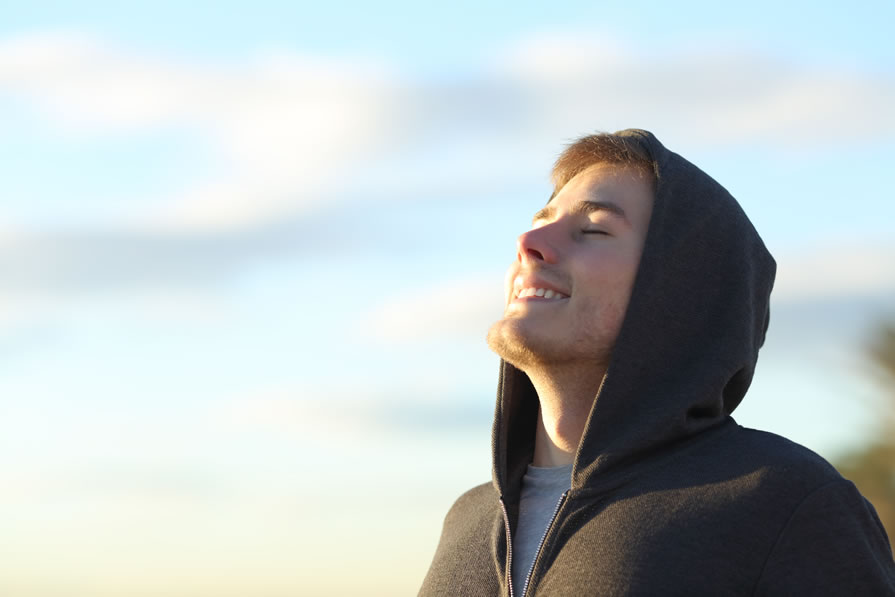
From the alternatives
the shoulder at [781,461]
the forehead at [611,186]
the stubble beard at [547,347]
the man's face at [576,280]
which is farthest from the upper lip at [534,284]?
the shoulder at [781,461]

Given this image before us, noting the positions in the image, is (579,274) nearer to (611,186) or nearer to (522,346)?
(522,346)

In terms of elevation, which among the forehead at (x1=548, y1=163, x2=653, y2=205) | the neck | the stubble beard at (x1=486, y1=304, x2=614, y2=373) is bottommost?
the neck

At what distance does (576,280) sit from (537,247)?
0.18m

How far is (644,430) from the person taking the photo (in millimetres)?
3467

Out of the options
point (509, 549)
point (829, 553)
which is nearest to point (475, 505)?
point (509, 549)

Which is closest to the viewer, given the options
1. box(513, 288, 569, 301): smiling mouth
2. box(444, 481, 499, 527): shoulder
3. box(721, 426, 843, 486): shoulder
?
box(721, 426, 843, 486): shoulder

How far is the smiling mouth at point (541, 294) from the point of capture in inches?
147

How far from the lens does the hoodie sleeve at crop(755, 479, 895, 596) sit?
3037 millimetres

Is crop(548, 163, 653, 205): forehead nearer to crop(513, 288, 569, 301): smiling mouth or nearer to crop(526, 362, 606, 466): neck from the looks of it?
crop(513, 288, 569, 301): smiling mouth

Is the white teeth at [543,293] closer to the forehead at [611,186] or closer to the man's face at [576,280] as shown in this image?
the man's face at [576,280]

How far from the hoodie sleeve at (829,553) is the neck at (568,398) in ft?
2.74

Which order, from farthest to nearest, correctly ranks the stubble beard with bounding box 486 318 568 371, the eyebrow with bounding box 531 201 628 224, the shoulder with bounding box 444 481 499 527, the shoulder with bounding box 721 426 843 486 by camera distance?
1. the shoulder with bounding box 444 481 499 527
2. the eyebrow with bounding box 531 201 628 224
3. the stubble beard with bounding box 486 318 568 371
4. the shoulder with bounding box 721 426 843 486

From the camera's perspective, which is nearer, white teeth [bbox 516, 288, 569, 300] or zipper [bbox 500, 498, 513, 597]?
zipper [bbox 500, 498, 513, 597]

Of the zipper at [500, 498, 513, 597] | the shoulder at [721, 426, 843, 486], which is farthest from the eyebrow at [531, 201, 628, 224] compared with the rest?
the zipper at [500, 498, 513, 597]
